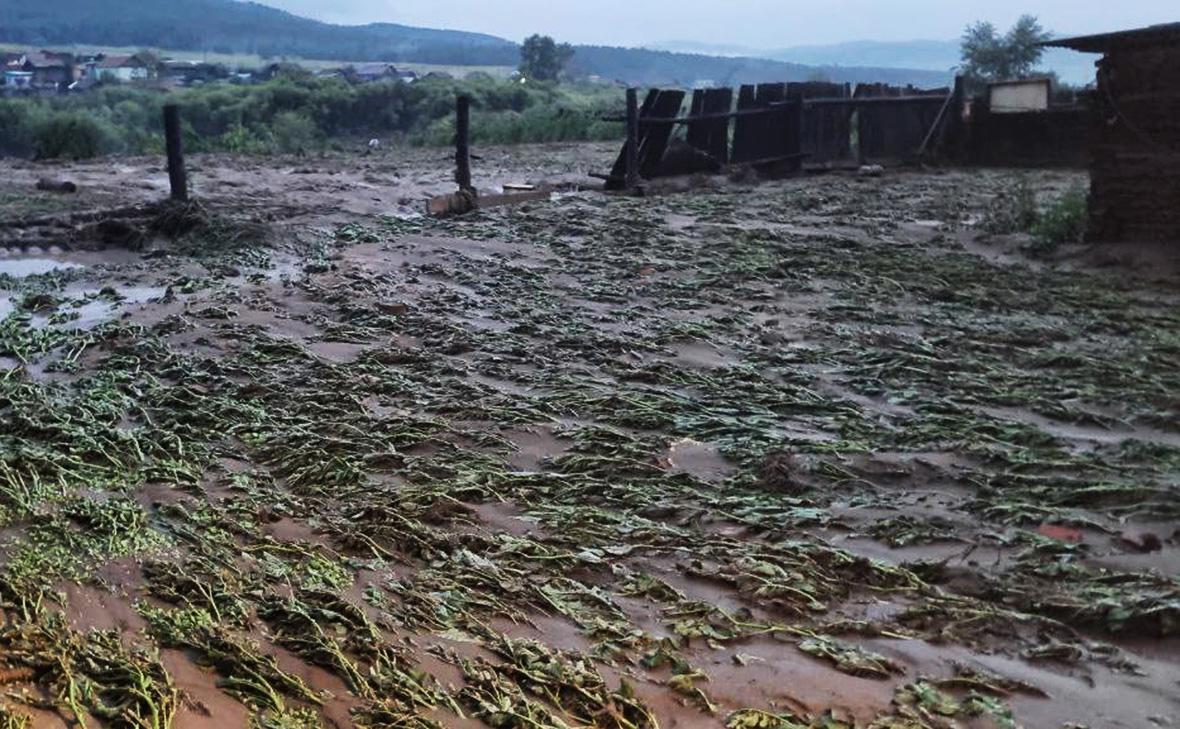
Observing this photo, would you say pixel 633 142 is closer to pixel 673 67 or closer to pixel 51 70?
pixel 51 70

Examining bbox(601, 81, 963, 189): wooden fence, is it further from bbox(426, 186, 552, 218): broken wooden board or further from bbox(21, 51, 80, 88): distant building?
bbox(21, 51, 80, 88): distant building

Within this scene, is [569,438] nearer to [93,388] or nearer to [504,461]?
[504,461]

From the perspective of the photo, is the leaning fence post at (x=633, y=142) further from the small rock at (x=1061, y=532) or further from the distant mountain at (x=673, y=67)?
the distant mountain at (x=673, y=67)

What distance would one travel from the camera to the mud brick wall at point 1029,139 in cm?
1852

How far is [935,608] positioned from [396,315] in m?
5.38

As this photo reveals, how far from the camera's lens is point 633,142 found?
15.4 meters

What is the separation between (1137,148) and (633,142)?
7002 millimetres

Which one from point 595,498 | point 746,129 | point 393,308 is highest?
point 746,129

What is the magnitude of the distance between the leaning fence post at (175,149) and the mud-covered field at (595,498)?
2.72 metres

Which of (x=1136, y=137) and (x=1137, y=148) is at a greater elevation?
(x=1136, y=137)

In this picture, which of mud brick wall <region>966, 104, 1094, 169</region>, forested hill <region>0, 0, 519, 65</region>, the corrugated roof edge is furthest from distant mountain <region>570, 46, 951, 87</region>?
the corrugated roof edge

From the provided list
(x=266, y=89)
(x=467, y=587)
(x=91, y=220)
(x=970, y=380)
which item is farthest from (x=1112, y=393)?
(x=266, y=89)

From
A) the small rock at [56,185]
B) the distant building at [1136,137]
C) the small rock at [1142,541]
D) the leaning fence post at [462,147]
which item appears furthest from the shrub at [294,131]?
the small rock at [1142,541]

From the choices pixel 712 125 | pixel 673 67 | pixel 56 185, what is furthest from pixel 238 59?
pixel 712 125
